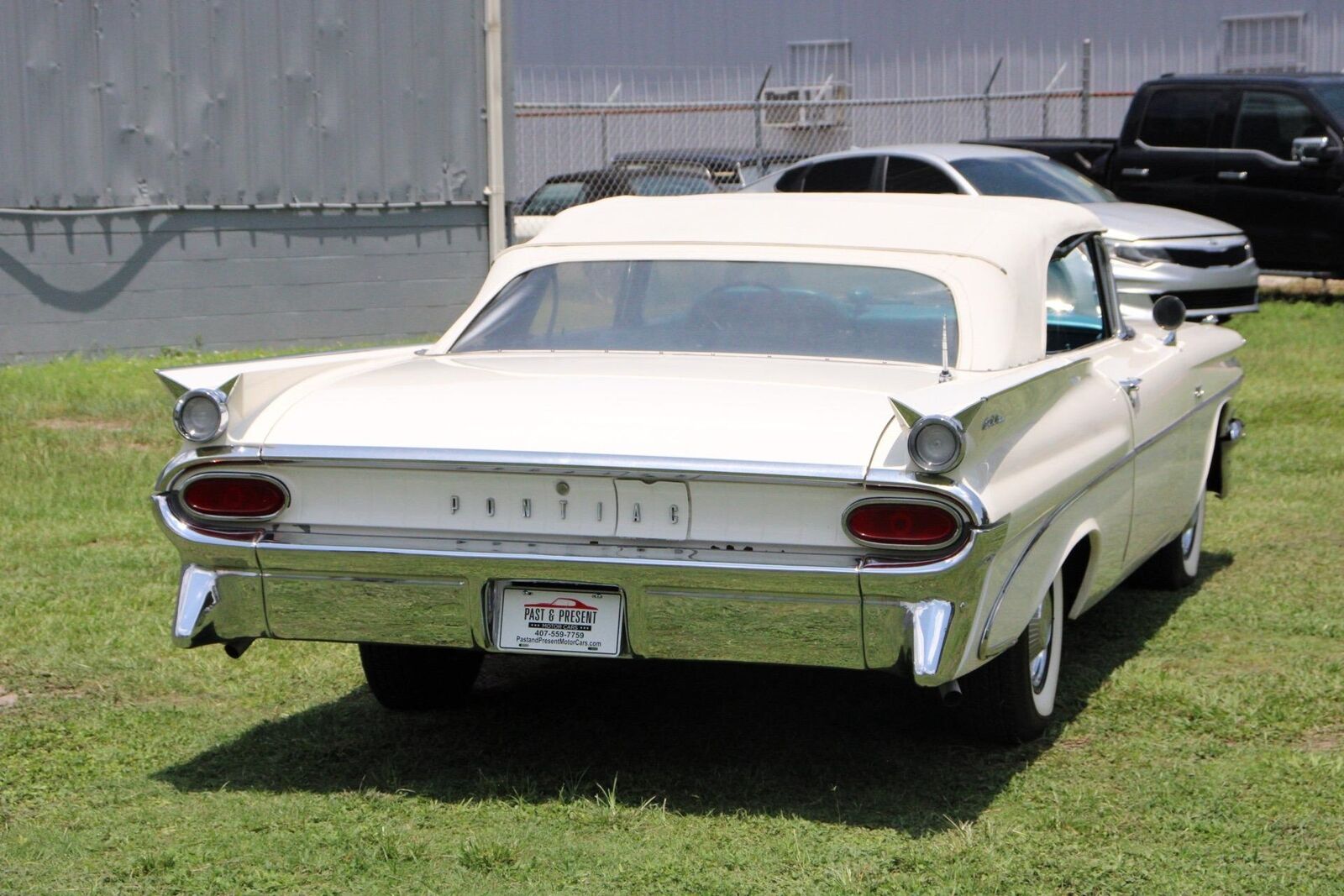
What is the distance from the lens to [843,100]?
21.3 metres

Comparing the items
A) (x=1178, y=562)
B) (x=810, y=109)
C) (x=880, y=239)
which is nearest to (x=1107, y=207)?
(x=1178, y=562)

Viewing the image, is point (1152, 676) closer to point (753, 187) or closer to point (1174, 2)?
point (753, 187)

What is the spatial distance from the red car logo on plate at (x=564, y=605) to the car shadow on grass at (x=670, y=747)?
1.63ft

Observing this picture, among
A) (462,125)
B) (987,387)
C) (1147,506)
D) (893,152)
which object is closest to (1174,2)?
(893,152)

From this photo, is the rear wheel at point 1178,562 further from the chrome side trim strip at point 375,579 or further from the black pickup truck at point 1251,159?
the black pickup truck at point 1251,159

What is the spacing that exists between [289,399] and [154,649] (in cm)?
161

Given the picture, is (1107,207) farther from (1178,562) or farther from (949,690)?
(949,690)

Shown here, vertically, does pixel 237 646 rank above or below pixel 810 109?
below

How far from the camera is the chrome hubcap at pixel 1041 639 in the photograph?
176 inches

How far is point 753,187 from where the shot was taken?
1350 centimetres

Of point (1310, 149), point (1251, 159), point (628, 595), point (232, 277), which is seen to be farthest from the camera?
point (1251, 159)

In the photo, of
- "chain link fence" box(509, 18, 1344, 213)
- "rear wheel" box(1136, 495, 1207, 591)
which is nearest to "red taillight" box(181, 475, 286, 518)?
"rear wheel" box(1136, 495, 1207, 591)

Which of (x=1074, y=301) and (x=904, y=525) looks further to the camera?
(x=1074, y=301)

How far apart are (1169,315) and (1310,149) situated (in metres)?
9.25
